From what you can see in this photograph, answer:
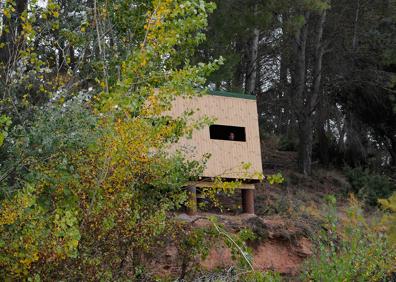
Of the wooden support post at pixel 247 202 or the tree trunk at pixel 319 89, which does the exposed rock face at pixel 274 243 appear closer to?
the wooden support post at pixel 247 202

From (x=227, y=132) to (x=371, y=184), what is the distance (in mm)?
6853

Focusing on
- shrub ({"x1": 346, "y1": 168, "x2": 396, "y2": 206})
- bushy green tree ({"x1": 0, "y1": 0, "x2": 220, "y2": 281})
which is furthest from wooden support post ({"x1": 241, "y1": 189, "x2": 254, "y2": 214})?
bushy green tree ({"x1": 0, "y1": 0, "x2": 220, "y2": 281})

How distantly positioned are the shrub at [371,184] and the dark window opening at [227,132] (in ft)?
19.2

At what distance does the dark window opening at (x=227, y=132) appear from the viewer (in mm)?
17188

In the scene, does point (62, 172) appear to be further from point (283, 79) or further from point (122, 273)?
point (283, 79)

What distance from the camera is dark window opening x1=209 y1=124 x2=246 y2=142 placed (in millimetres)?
17188

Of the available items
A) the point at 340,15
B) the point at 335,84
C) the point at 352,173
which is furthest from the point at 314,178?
the point at 340,15

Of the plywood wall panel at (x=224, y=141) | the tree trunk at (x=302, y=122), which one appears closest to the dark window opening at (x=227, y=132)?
the plywood wall panel at (x=224, y=141)

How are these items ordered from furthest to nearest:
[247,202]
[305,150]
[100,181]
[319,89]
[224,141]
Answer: [319,89] < [305,150] < [247,202] < [224,141] < [100,181]

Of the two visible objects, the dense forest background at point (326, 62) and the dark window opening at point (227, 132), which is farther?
the dense forest background at point (326, 62)

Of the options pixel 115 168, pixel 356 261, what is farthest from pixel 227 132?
pixel 115 168

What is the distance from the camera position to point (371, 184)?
74.0 feet

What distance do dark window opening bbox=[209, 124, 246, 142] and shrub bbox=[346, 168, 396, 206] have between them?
586 cm

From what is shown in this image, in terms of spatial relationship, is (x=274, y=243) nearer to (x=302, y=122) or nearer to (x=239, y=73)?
(x=302, y=122)
